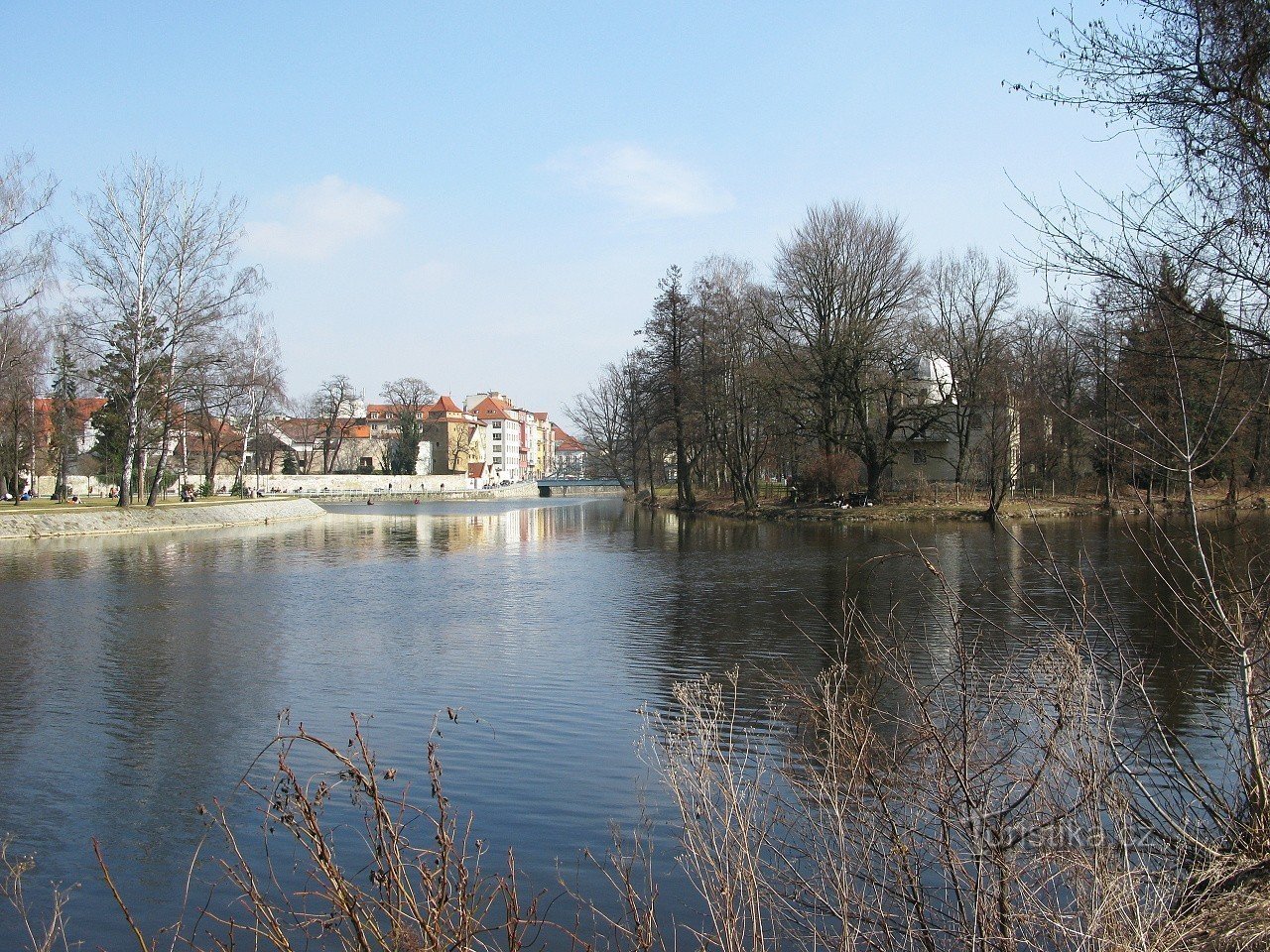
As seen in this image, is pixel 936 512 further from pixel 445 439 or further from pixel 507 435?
pixel 507 435

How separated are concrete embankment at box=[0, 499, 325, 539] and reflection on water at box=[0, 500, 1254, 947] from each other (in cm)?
466

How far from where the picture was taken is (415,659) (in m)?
13.9

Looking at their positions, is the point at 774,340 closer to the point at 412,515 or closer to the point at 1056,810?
the point at 412,515

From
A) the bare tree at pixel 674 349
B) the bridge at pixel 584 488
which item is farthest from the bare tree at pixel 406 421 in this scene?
the bare tree at pixel 674 349

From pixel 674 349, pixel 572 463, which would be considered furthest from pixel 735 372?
pixel 572 463

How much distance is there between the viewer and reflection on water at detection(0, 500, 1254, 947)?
7871 mm

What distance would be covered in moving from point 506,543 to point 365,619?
57.6ft

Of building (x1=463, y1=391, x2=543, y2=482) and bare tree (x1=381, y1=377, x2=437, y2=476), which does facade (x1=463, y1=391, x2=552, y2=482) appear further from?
bare tree (x1=381, y1=377, x2=437, y2=476)

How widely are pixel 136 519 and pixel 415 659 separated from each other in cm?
2800

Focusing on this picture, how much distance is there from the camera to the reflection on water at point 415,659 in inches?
310

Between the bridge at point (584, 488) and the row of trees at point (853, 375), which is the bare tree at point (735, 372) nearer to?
the row of trees at point (853, 375)

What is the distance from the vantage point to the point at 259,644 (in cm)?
1501

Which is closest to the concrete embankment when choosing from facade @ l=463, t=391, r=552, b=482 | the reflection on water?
Result: the reflection on water

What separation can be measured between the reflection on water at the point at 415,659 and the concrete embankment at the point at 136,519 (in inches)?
184
